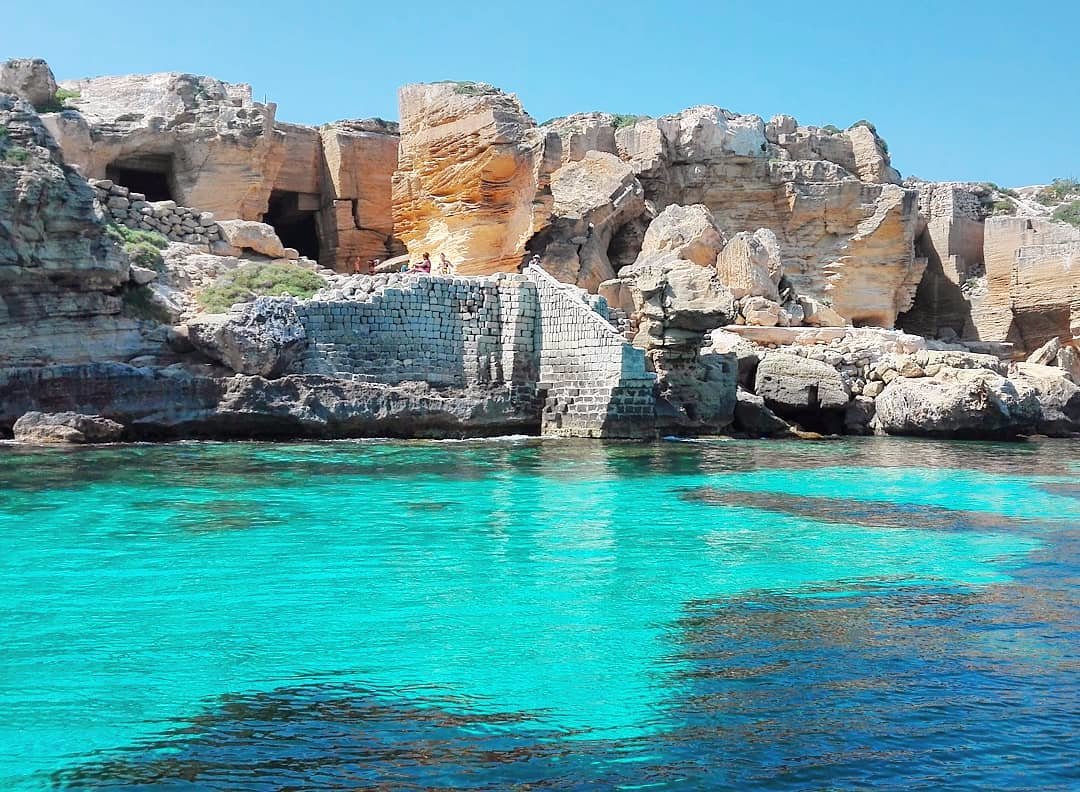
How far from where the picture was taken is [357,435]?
1680cm

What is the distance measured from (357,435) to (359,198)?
865cm

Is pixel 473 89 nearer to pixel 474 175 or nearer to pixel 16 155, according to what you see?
pixel 474 175

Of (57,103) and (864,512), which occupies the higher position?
(57,103)

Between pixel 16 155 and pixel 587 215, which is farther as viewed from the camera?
pixel 587 215

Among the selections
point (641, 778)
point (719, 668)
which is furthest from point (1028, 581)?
point (641, 778)

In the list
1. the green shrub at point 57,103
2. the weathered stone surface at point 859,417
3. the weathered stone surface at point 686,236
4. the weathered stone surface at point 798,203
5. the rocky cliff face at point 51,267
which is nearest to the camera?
the rocky cliff face at point 51,267

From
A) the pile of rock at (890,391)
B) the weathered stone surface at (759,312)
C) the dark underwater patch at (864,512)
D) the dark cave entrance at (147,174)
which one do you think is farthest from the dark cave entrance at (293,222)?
the dark underwater patch at (864,512)

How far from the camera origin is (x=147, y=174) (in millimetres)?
23188

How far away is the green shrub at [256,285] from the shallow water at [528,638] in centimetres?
641

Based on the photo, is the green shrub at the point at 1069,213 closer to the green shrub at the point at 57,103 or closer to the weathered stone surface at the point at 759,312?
the weathered stone surface at the point at 759,312

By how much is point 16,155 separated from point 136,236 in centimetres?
257

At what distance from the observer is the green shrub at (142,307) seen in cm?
1622

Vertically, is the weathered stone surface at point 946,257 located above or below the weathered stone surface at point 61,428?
above

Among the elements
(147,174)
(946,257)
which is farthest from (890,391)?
(147,174)
